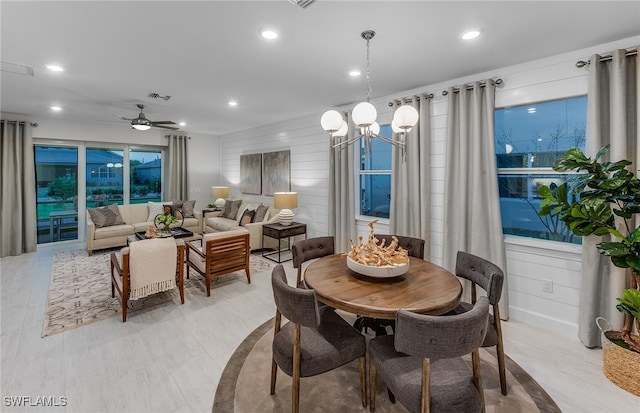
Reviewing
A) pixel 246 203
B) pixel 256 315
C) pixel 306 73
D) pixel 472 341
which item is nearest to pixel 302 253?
pixel 256 315

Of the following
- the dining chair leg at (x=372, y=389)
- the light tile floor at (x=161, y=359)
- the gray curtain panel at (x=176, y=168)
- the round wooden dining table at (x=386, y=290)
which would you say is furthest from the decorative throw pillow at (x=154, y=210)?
the dining chair leg at (x=372, y=389)

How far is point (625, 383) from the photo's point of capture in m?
2.03

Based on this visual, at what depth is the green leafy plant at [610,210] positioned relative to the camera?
6.59 ft

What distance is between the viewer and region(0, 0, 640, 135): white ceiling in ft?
6.54

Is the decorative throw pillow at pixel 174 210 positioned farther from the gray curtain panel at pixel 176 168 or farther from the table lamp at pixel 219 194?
the table lamp at pixel 219 194

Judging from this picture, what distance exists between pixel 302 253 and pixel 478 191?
6.59ft

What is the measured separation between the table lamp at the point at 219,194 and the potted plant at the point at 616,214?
653cm

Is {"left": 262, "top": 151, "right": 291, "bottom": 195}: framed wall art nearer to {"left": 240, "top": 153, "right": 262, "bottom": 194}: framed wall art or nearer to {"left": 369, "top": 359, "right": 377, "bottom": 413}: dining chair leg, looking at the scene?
{"left": 240, "top": 153, "right": 262, "bottom": 194}: framed wall art

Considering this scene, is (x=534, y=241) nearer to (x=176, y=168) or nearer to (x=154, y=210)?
(x=154, y=210)

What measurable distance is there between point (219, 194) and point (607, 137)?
6.92m

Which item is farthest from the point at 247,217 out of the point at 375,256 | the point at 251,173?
the point at 375,256

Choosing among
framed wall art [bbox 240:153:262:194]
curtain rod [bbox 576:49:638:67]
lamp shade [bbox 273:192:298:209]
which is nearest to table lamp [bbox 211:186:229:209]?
framed wall art [bbox 240:153:262:194]

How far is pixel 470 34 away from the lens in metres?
2.31

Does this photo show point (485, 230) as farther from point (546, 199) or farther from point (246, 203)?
point (246, 203)
